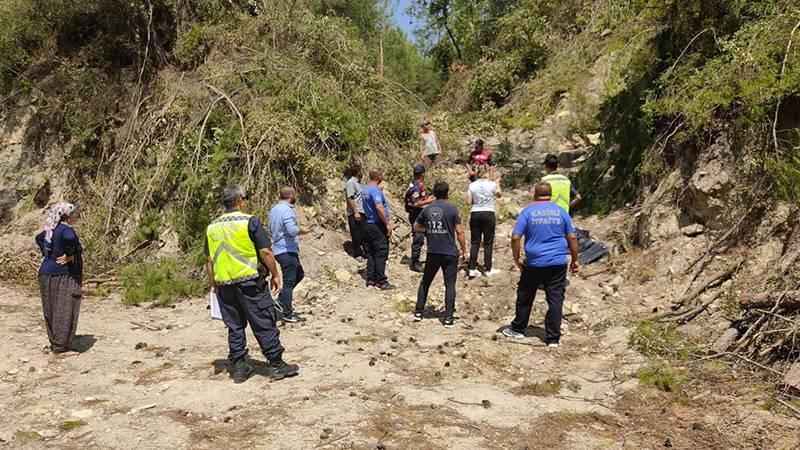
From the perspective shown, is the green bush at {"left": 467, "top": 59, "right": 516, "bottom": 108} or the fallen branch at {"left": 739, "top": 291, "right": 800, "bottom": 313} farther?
the green bush at {"left": 467, "top": 59, "right": 516, "bottom": 108}

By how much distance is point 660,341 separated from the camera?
5.77 m

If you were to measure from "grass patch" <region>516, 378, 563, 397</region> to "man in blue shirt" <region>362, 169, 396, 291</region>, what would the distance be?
309 cm

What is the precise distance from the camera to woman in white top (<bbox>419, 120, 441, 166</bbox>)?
1120 centimetres

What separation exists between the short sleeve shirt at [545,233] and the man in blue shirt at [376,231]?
2185 millimetres

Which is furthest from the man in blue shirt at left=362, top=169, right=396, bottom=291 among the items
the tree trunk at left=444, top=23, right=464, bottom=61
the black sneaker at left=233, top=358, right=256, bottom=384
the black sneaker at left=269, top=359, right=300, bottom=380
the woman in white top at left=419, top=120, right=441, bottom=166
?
the tree trunk at left=444, top=23, right=464, bottom=61

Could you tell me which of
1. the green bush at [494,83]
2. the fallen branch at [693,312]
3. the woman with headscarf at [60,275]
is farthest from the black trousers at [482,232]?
the green bush at [494,83]

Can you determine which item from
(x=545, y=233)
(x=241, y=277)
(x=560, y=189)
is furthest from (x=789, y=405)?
(x=241, y=277)

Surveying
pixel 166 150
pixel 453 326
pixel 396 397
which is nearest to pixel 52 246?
pixel 396 397

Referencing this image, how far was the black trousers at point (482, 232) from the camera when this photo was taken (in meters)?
7.82

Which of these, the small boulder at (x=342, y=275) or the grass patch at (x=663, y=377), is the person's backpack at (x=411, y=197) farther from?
the grass patch at (x=663, y=377)

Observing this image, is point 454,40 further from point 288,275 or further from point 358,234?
point 288,275

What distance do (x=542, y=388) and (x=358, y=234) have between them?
406 centimetres

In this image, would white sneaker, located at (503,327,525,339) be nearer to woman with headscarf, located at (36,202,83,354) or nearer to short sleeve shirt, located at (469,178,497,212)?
short sleeve shirt, located at (469,178,497,212)

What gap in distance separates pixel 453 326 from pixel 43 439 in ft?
13.1
